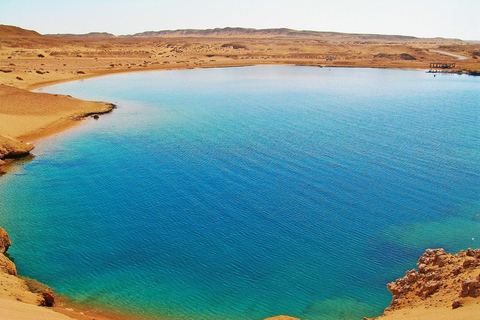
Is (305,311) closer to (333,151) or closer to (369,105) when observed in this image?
(333,151)

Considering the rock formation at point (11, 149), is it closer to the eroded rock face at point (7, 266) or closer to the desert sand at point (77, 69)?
the desert sand at point (77, 69)

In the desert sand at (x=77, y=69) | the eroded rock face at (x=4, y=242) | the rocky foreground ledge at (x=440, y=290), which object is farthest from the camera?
the eroded rock face at (x=4, y=242)

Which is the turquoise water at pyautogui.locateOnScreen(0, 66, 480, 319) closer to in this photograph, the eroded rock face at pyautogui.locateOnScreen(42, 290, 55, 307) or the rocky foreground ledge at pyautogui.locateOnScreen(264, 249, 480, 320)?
the eroded rock face at pyautogui.locateOnScreen(42, 290, 55, 307)

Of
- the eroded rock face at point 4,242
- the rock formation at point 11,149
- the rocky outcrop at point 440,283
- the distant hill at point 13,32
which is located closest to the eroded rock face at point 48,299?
the eroded rock face at point 4,242

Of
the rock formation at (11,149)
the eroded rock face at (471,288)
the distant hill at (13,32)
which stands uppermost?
the distant hill at (13,32)

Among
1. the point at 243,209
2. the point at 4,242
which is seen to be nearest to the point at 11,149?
the point at 4,242

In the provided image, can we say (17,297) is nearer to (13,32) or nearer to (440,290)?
(440,290)
